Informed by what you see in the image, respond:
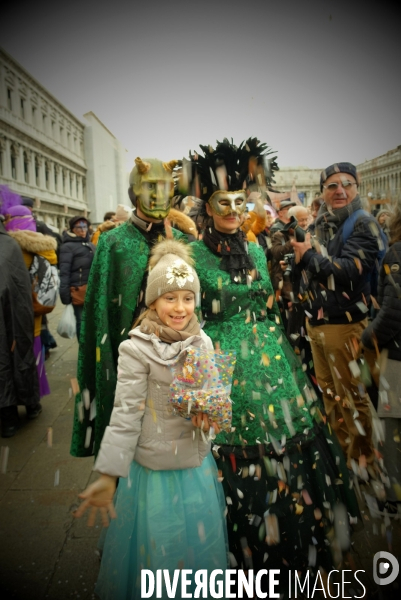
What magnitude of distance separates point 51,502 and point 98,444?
97 cm

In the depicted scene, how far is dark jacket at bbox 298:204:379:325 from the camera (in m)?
3.17

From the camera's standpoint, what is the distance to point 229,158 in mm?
2590

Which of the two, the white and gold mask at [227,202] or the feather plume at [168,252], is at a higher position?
the white and gold mask at [227,202]

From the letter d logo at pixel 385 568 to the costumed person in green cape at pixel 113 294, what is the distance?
1.66m

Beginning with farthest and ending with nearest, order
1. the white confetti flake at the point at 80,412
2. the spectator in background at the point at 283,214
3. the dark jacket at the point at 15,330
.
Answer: the spectator in background at the point at 283,214, the dark jacket at the point at 15,330, the white confetti flake at the point at 80,412

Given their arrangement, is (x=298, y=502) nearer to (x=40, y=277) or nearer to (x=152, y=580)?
(x=152, y=580)

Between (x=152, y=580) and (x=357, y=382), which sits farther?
(x=357, y=382)

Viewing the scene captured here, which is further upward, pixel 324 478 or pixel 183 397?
pixel 183 397

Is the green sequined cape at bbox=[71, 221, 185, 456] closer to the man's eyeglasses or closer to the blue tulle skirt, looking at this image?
the blue tulle skirt

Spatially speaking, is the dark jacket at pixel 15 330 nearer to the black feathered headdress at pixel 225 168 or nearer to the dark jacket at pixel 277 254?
the black feathered headdress at pixel 225 168

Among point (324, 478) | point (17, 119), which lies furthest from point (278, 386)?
point (17, 119)

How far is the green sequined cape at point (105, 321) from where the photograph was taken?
2.37 meters

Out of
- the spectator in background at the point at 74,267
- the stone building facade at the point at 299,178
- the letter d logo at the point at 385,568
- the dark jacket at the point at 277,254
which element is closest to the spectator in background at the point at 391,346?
the letter d logo at the point at 385,568

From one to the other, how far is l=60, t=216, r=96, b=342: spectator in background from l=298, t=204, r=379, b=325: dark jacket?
3494mm
